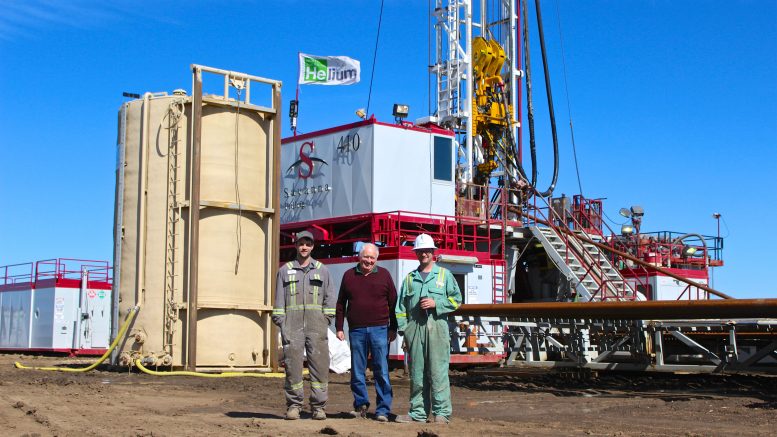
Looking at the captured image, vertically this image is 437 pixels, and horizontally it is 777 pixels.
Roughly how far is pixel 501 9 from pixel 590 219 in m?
7.07

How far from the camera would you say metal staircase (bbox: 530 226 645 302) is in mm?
25734

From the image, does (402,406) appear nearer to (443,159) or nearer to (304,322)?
(304,322)

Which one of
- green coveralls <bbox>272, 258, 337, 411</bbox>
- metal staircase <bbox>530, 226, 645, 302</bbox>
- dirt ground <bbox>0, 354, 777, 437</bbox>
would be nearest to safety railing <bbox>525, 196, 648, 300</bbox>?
metal staircase <bbox>530, 226, 645, 302</bbox>

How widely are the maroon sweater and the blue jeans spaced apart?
9cm

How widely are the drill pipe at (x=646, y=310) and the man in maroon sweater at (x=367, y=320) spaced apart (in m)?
4.06

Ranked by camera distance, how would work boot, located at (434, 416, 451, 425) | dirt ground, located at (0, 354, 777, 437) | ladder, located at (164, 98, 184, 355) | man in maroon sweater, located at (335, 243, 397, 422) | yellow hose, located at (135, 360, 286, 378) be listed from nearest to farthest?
dirt ground, located at (0, 354, 777, 437), work boot, located at (434, 416, 451, 425), man in maroon sweater, located at (335, 243, 397, 422), yellow hose, located at (135, 360, 286, 378), ladder, located at (164, 98, 184, 355)

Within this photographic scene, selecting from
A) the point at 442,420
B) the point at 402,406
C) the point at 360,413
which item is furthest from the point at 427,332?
the point at 402,406

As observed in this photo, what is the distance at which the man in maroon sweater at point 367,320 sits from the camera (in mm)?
10250

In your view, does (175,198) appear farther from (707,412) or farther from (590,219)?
(590,219)

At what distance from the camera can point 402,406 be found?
12.5m

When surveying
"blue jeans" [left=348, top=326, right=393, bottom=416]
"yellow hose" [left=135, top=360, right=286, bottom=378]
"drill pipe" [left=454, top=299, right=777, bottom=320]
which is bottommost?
"yellow hose" [left=135, top=360, right=286, bottom=378]

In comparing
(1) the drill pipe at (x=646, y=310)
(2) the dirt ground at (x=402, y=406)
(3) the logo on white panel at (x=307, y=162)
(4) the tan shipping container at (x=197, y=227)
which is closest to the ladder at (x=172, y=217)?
(4) the tan shipping container at (x=197, y=227)

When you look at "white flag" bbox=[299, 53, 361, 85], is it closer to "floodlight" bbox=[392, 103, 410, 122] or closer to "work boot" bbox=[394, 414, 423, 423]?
"floodlight" bbox=[392, 103, 410, 122]

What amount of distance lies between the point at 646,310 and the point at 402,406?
394 centimetres
